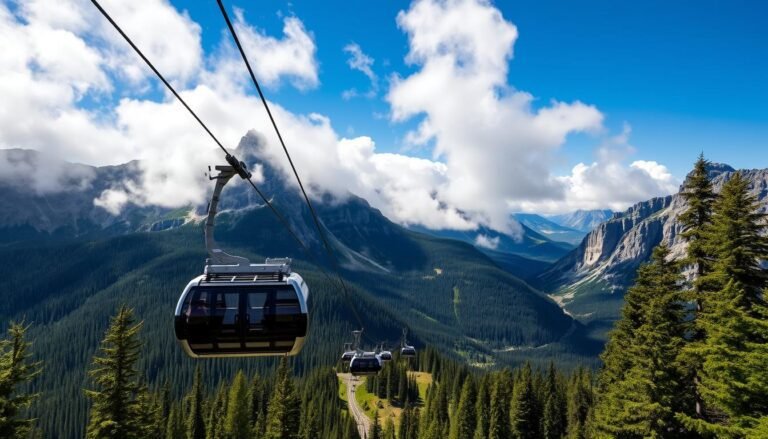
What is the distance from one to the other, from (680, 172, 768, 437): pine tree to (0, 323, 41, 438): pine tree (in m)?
32.5

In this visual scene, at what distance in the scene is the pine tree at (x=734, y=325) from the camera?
20641 mm

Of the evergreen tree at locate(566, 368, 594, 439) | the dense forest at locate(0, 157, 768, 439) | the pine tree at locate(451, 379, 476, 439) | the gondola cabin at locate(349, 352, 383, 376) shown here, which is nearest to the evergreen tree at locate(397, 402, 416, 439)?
the pine tree at locate(451, 379, 476, 439)

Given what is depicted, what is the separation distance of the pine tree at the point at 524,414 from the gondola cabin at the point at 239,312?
6026cm

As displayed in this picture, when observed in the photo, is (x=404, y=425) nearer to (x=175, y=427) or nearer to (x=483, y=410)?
(x=483, y=410)

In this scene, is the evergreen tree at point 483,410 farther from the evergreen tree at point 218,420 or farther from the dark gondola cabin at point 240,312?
the dark gondola cabin at point 240,312

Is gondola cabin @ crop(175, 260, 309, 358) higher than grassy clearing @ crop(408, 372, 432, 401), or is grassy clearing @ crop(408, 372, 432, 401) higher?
gondola cabin @ crop(175, 260, 309, 358)

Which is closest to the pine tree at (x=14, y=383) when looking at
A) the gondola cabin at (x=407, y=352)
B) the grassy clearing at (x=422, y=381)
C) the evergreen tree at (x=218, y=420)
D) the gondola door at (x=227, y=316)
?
the gondola door at (x=227, y=316)

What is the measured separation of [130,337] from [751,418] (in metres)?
32.4

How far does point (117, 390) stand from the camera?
27125mm

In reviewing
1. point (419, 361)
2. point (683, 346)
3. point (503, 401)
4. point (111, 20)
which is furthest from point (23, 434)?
point (419, 361)

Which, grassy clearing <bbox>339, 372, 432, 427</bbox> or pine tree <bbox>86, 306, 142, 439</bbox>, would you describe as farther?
grassy clearing <bbox>339, 372, 432, 427</bbox>

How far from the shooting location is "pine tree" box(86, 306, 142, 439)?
87.1 ft

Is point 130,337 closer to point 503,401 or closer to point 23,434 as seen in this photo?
point 23,434

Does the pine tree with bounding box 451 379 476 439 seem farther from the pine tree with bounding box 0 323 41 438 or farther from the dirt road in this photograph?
the pine tree with bounding box 0 323 41 438
